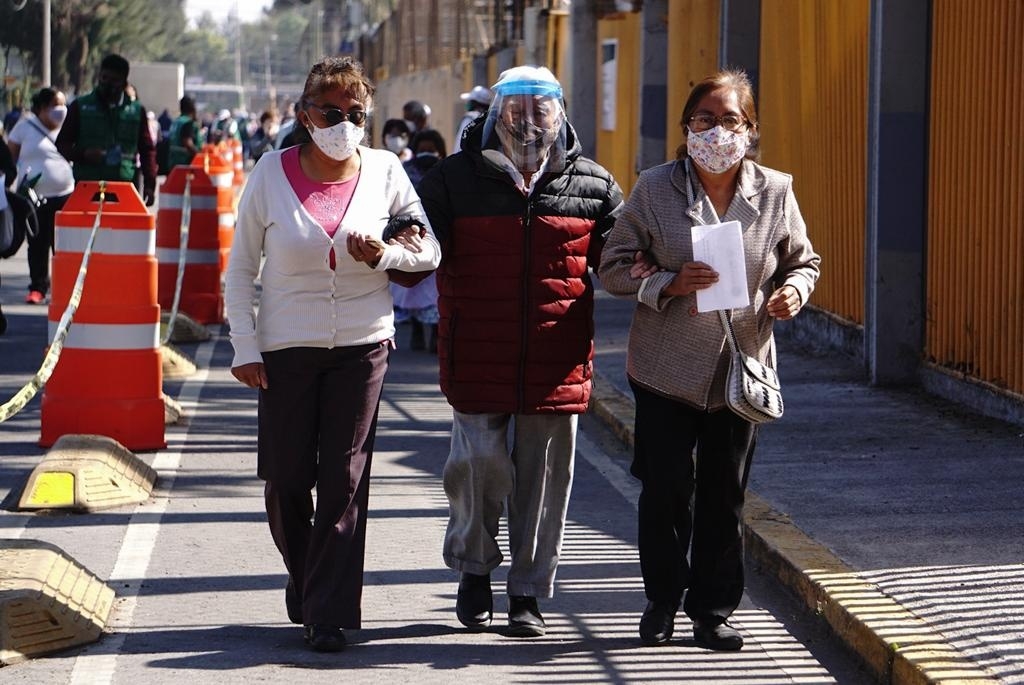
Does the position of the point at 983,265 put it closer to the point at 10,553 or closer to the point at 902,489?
the point at 902,489

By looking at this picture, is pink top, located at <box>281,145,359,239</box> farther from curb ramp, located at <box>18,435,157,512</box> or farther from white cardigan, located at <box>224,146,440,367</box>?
curb ramp, located at <box>18,435,157,512</box>

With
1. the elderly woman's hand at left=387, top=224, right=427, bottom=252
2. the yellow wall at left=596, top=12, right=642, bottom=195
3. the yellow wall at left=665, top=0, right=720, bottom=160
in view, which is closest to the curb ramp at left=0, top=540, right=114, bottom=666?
the elderly woman's hand at left=387, top=224, right=427, bottom=252

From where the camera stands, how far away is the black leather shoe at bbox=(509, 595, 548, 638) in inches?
258

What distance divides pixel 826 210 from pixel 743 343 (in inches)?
319

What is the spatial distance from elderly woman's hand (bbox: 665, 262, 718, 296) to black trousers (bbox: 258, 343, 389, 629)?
1.09m

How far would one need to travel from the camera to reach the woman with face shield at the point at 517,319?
249 inches

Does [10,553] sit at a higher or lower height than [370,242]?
lower

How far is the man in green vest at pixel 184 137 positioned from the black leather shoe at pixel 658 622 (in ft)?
82.1

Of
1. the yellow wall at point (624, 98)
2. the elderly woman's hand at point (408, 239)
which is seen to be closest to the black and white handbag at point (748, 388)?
the elderly woman's hand at point (408, 239)

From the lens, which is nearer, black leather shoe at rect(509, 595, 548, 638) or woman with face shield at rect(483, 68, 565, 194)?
woman with face shield at rect(483, 68, 565, 194)

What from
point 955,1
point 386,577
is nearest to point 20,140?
point 955,1

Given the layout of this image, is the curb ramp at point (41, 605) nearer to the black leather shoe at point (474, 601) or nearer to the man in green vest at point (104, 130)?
the black leather shoe at point (474, 601)

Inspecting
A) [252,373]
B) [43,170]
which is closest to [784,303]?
[252,373]

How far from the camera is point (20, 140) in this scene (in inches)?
723
